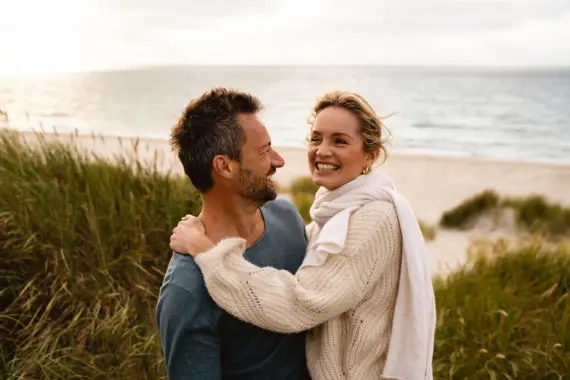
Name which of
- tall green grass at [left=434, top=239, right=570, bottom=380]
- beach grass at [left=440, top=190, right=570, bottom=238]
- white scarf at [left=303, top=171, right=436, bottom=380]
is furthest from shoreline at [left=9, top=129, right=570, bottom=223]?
white scarf at [left=303, top=171, right=436, bottom=380]

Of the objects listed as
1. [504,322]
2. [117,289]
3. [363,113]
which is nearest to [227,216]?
[363,113]

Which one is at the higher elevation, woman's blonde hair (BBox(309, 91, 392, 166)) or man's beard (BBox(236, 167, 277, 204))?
woman's blonde hair (BBox(309, 91, 392, 166))

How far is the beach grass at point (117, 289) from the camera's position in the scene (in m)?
3.80

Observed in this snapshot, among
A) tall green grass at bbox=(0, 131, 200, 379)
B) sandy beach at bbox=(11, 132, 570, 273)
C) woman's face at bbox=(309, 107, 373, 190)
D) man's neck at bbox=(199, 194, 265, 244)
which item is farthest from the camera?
sandy beach at bbox=(11, 132, 570, 273)

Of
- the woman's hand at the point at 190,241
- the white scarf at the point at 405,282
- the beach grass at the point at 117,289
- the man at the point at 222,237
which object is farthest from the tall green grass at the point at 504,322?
the woman's hand at the point at 190,241

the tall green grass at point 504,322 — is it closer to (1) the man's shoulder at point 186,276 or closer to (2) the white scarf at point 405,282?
(2) the white scarf at point 405,282

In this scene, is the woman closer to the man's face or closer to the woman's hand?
the woman's hand

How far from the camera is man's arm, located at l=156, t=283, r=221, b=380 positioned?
6.25 feet

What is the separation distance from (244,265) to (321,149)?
2.00 feet

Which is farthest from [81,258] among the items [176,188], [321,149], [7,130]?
[321,149]

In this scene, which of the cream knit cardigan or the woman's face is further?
the woman's face

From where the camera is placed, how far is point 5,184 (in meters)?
4.77

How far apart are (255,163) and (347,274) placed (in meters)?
0.50

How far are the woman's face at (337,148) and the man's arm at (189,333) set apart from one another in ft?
2.39
